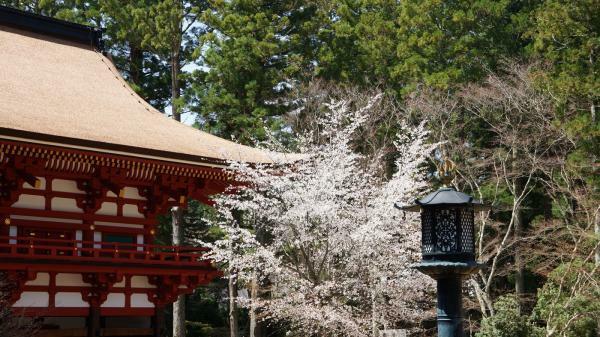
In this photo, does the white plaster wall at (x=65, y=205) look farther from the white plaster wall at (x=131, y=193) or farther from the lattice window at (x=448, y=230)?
the lattice window at (x=448, y=230)

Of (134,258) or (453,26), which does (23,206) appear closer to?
(134,258)

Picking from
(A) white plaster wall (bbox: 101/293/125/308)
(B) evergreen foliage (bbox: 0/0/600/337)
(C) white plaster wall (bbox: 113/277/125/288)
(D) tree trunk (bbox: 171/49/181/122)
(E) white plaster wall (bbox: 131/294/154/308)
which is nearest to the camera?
(A) white plaster wall (bbox: 101/293/125/308)

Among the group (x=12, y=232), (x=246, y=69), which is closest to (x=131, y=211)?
(x=12, y=232)

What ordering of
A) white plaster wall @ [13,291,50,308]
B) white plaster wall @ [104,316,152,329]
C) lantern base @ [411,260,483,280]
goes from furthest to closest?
white plaster wall @ [104,316,152,329] < white plaster wall @ [13,291,50,308] < lantern base @ [411,260,483,280]

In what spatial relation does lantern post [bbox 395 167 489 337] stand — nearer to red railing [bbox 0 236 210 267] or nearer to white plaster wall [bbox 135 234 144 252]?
red railing [bbox 0 236 210 267]

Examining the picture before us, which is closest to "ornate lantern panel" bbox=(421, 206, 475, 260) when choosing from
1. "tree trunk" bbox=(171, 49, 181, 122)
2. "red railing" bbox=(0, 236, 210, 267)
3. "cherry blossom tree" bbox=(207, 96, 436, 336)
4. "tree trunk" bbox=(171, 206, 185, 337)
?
"cherry blossom tree" bbox=(207, 96, 436, 336)

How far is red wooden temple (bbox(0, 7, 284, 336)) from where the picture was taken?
16.1 metres

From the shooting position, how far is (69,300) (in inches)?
669

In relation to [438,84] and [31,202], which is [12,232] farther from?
[438,84]

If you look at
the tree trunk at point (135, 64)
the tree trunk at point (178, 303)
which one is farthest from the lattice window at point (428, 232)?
the tree trunk at point (135, 64)

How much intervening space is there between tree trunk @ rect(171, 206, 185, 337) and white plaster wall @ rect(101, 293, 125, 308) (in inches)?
357

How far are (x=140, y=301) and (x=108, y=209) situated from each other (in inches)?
75.1

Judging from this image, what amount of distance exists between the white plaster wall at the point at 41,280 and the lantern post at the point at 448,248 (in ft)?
28.8

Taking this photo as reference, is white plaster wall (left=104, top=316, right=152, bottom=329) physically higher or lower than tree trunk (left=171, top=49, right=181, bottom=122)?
lower
